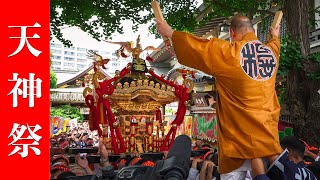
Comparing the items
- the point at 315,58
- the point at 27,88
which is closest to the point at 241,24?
the point at 27,88

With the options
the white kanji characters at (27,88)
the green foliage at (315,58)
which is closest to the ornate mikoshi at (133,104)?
the green foliage at (315,58)

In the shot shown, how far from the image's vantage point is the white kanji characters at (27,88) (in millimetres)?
3225

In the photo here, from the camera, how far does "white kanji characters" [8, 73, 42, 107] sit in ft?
10.6

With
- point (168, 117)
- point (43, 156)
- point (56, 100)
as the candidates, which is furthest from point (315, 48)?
point (56, 100)

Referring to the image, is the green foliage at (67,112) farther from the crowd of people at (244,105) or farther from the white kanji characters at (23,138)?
the crowd of people at (244,105)

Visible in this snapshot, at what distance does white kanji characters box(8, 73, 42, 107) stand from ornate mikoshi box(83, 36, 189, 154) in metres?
5.86

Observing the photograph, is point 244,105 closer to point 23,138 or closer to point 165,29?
point 165,29

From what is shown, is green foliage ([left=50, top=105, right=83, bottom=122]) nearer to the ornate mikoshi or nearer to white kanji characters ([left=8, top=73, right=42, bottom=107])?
the ornate mikoshi

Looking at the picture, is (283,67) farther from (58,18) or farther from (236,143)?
(58,18)

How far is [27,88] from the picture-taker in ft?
10.6

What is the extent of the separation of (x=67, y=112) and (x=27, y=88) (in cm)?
2786

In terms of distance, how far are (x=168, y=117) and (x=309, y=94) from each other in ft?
51.1

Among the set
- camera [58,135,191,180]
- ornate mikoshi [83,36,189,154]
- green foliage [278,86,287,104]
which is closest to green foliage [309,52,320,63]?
green foliage [278,86,287,104]

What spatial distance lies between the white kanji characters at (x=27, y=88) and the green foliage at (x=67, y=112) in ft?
87.8
